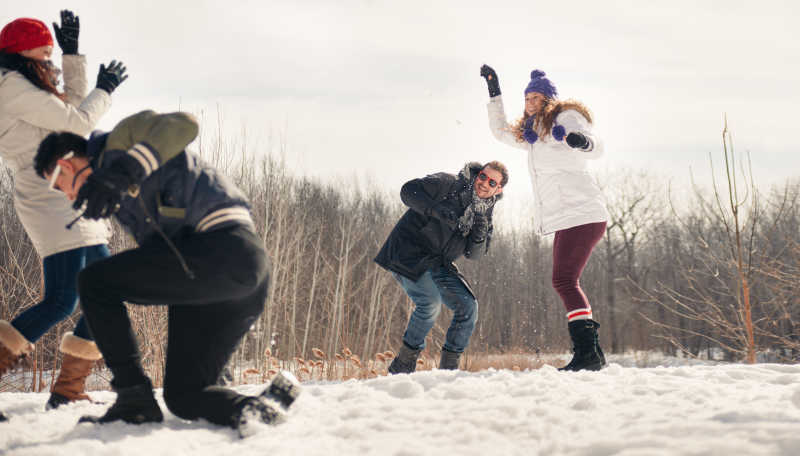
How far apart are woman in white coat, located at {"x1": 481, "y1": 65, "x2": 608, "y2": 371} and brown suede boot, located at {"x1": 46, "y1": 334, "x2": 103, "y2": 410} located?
2556 mm

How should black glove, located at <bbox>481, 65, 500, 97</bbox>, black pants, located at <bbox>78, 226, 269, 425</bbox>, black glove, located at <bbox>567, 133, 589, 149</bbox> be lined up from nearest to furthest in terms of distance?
black pants, located at <bbox>78, 226, 269, 425</bbox> → black glove, located at <bbox>567, 133, 589, 149</bbox> → black glove, located at <bbox>481, 65, 500, 97</bbox>

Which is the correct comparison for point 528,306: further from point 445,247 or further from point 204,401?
point 204,401

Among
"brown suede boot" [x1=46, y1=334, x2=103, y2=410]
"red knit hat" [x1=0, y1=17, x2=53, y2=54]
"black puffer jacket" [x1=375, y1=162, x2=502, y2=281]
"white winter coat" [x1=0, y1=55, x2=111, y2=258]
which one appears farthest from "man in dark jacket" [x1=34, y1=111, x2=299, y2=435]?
"black puffer jacket" [x1=375, y1=162, x2=502, y2=281]

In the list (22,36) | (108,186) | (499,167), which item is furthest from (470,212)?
(22,36)

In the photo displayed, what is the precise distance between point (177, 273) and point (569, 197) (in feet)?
8.27

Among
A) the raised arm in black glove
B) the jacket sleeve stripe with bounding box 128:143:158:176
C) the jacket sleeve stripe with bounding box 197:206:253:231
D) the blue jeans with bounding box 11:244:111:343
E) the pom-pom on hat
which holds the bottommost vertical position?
the blue jeans with bounding box 11:244:111:343

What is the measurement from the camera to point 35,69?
2.80m

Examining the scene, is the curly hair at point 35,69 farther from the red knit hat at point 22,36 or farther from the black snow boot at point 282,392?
the black snow boot at point 282,392

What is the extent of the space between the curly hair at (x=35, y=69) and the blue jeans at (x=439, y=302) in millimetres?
2382

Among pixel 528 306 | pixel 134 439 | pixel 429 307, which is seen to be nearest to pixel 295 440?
pixel 134 439

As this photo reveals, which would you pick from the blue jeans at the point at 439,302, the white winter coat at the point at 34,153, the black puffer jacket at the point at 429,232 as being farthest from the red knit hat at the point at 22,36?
the blue jeans at the point at 439,302

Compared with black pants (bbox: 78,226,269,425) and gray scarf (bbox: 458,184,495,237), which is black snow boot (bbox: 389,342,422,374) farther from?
black pants (bbox: 78,226,269,425)

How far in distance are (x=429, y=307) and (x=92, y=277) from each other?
249 centimetres

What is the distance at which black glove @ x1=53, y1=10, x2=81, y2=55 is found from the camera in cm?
301
